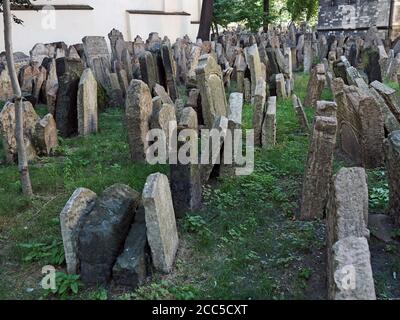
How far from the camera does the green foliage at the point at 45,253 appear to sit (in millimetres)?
3881

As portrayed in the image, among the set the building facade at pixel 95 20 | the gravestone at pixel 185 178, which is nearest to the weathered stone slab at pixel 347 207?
the gravestone at pixel 185 178

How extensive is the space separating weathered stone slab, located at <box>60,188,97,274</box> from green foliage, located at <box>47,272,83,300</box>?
0.10m

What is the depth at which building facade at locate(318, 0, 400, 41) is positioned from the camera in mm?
21641

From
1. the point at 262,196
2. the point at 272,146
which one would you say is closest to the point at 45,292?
the point at 262,196

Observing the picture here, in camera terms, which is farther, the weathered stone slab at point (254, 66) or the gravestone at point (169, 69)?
the weathered stone slab at point (254, 66)

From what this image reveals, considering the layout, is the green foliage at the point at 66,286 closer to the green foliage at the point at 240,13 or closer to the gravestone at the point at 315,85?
the gravestone at the point at 315,85

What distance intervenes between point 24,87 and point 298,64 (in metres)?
9.69

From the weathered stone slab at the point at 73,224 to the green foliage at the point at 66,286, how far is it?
103 millimetres

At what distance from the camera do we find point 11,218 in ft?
15.5

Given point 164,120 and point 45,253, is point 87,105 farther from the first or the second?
point 45,253

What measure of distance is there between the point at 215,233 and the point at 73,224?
1.42 metres

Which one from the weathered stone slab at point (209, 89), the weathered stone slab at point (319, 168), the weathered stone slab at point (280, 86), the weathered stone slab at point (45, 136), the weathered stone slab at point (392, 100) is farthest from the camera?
the weathered stone slab at point (280, 86)

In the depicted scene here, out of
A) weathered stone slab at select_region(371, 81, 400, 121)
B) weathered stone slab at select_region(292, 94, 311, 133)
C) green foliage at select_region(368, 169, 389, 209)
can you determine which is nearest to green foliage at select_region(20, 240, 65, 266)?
green foliage at select_region(368, 169, 389, 209)

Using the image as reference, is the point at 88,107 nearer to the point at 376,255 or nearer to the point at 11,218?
the point at 11,218
